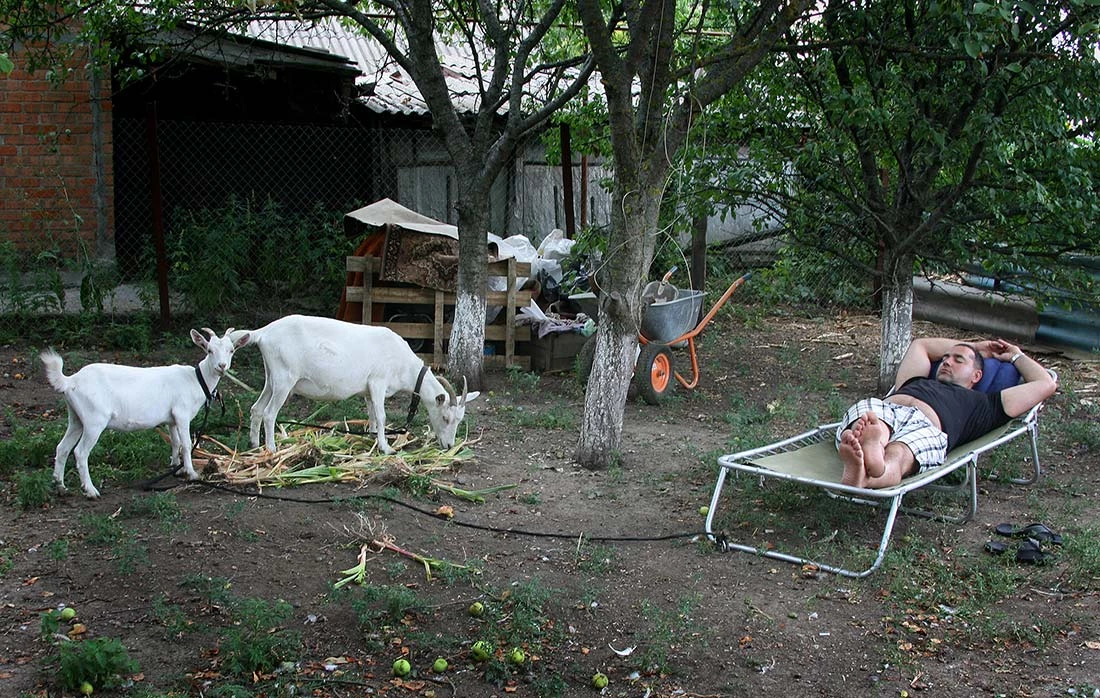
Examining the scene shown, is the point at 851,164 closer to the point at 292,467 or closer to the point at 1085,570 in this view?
the point at 1085,570

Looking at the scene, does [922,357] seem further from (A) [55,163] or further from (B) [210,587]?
(A) [55,163]

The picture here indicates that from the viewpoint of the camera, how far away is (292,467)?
6.62m

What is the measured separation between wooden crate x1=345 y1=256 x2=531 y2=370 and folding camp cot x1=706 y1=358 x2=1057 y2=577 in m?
3.59

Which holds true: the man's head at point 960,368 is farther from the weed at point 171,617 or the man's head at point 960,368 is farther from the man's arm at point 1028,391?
the weed at point 171,617

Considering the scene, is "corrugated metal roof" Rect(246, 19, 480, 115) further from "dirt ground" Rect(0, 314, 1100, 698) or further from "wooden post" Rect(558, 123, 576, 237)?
"dirt ground" Rect(0, 314, 1100, 698)

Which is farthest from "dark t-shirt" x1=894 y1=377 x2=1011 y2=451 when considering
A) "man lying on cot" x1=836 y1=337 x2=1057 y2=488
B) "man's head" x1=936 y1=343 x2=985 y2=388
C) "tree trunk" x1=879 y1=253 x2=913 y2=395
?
"tree trunk" x1=879 y1=253 x2=913 y2=395

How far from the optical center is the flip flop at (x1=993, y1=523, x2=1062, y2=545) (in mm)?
5781

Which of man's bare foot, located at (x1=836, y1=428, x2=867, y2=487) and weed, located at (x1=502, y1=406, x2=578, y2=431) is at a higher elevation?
man's bare foot, located at (x1=836, y1=428, x2=867, y2=487)

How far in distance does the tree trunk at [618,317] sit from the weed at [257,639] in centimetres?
285

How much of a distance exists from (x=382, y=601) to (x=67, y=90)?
30.2 feet

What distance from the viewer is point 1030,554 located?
554 centimetres

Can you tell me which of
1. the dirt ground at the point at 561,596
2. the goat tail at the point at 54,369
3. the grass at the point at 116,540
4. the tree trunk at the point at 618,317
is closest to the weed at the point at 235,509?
the dirt ground at the point at 561,596

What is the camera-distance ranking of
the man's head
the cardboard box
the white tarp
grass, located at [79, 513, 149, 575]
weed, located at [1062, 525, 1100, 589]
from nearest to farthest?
grass, located at [79, 513, 149, 575] → weed, located at [1062, 525, 1100, 589] → the man's head → the white tarp → the cardboard box

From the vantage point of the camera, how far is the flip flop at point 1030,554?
217 inches
